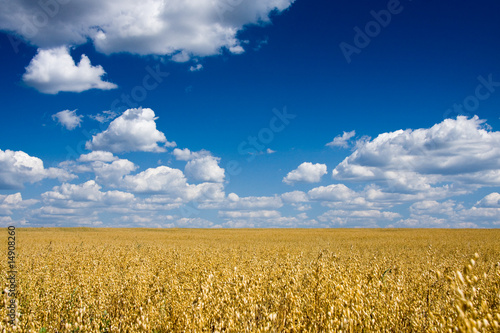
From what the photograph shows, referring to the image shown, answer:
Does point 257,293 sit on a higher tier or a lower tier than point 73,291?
higher

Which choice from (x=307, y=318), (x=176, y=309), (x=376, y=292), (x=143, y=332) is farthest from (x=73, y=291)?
(x=376, y=292)

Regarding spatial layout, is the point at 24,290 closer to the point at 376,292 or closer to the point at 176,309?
the point at 176,309

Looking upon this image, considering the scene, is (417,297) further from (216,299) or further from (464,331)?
(464,331)

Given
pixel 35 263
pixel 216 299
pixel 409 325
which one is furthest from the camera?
pixel 35 263

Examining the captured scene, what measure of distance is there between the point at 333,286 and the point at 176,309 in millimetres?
2445

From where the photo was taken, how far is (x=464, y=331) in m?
1.72

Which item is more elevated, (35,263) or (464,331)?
(464,331)

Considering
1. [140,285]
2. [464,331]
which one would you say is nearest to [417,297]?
[464,331]

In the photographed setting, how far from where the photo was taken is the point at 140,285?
20.3 ft

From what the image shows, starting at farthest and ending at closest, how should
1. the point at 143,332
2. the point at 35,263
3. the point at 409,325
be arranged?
the point at 35,263
the point at 409,325
the point at 143,332

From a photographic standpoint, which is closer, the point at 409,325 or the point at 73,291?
the point at 409,325

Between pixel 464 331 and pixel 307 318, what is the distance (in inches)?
125

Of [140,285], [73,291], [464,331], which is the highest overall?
[464,331]

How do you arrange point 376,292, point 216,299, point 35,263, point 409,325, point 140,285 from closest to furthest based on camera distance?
1. point 216,299
2. point 409,325
3. point 376,292
4. point 140,285
5. point 35,263
